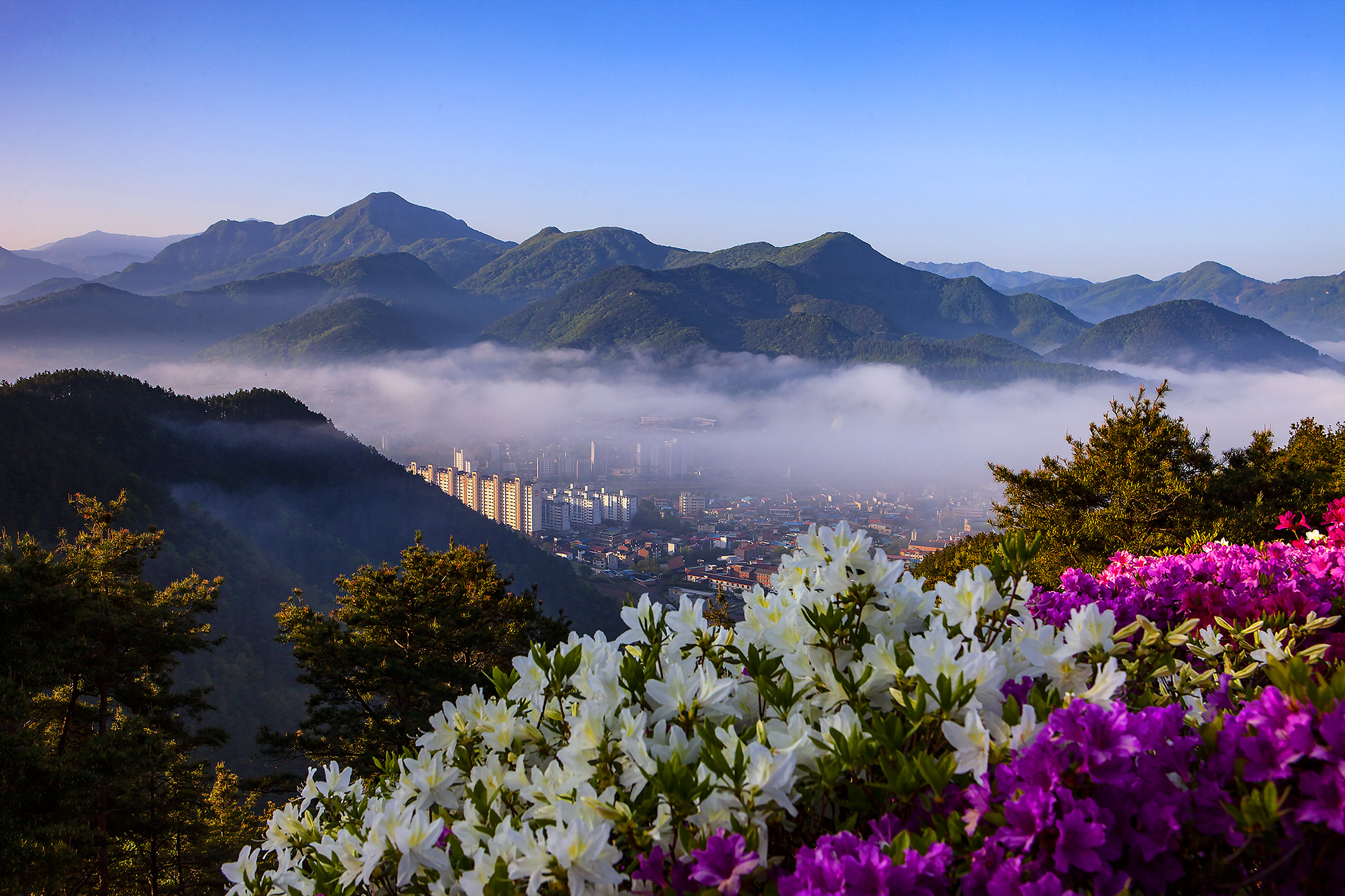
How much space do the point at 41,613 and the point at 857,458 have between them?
3852 inches

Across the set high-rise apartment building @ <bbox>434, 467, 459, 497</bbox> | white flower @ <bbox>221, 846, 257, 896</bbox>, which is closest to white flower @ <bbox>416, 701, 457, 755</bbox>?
white flower @ <bbox>221, 846, 257, 896</bbox>

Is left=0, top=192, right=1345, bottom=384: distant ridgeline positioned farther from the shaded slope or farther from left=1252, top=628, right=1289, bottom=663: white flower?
Answer: left=1252, top=628, right=1289, bottom=663: white flower

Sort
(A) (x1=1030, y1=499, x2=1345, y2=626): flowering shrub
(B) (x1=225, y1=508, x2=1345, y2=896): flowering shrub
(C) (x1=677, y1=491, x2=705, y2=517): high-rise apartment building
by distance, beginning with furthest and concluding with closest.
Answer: (C) (x1=677, y1=491, x2=705, y2=517): high-rise apartment building
(A) (x1=1030, y1=499, x2=1345, y2=626): flowering shrub
(B) (x1=225, y1=508, x2=1345, y2=896): flowering shrub

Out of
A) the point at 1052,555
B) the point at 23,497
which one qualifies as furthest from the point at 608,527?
the point at 1052,555

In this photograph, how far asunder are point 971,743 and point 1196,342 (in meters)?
172

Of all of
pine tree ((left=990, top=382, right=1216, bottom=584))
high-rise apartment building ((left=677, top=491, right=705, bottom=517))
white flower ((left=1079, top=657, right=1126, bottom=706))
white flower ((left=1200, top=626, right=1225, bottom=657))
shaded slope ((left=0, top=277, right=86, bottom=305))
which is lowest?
high-rise apartment building ((left=677, top=491, right=705, bottom=517))

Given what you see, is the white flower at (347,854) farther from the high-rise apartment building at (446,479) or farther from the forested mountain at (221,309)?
the forested mountain at (221,309)

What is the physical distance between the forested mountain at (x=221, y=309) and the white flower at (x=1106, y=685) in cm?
16451

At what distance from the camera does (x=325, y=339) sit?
139125 millimetres

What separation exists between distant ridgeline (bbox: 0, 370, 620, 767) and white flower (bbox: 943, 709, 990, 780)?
27785 millimetres

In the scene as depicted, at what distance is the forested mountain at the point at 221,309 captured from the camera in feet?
438

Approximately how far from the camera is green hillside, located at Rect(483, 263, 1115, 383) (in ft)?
438

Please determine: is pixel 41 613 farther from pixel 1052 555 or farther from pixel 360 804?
pixel 1052 555

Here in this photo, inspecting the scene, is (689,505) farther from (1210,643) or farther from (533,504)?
(1210,643)
